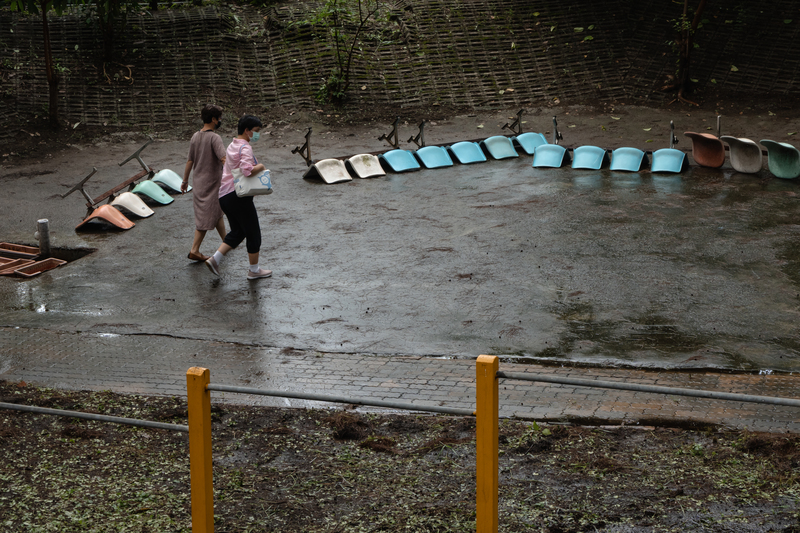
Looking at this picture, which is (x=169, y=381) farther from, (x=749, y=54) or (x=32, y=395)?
(x=749, y=54)

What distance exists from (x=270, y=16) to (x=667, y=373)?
726 inches

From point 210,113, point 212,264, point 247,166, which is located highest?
point 210,113

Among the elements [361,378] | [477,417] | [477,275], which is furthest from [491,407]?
[477,275]

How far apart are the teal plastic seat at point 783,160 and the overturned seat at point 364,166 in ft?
22.4

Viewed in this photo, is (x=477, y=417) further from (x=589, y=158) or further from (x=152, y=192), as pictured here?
(x=589, y=158)

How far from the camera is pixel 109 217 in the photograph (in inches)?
441

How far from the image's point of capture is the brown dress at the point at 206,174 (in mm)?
9250

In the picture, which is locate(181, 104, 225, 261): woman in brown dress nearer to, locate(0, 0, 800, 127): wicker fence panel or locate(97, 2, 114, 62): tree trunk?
locate(0, 0, 800, 127): wicker fence panel

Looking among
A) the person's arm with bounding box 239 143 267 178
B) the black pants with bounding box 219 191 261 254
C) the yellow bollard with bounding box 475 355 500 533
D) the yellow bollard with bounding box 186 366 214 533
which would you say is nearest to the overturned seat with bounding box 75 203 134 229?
the black pants with bounding box 219 191 261 254

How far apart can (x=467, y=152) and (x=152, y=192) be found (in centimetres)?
609

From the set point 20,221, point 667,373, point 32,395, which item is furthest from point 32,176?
point 667,373

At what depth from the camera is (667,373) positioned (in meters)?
6.64

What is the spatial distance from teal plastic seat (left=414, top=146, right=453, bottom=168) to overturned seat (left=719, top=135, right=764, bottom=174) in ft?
16.5

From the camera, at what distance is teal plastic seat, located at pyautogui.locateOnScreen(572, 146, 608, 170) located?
14117 mm
